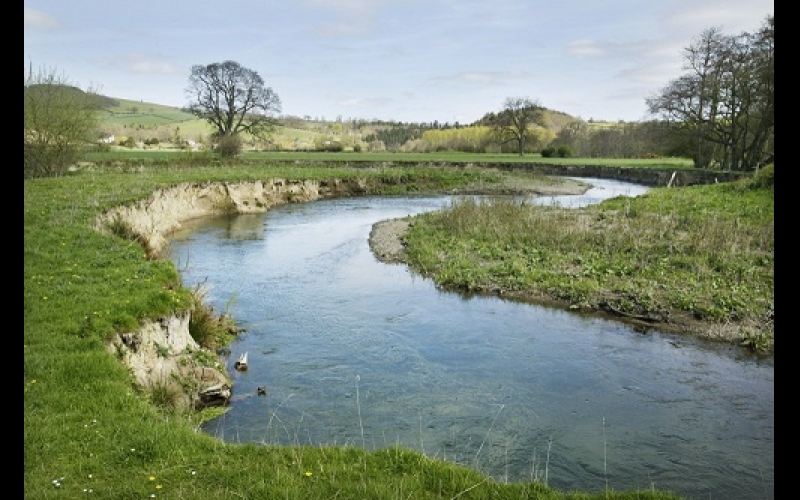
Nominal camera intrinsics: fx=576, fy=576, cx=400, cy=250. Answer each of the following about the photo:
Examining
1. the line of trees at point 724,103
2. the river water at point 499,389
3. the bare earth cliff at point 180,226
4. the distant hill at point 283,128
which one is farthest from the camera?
the distant hill at point 283,128

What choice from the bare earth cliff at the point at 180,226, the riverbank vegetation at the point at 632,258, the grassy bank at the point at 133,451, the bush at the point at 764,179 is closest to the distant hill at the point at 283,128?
the bare earth cliff at the point at 180,226

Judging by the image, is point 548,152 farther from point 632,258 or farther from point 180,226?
point 632,258

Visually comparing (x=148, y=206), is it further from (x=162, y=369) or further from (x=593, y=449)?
(x=593, y=449)

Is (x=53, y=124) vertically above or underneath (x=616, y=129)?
underneath

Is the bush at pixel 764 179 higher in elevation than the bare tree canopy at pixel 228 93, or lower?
lower

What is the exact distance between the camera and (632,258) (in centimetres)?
1753

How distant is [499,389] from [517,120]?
81.3 meters

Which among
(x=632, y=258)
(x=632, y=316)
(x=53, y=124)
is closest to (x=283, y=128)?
(x=53, y=124)

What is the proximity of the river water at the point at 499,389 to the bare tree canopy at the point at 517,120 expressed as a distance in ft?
237

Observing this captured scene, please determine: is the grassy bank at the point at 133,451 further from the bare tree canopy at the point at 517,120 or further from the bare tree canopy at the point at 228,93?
the bare tree canopy at the point at 517,120

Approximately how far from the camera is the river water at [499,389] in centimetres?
770

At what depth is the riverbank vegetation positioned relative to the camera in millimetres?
13789

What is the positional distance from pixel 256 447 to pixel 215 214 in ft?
94.6

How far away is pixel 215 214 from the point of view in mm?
33500
